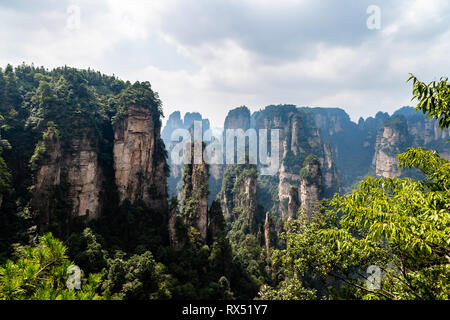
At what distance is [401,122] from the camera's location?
8669 cm

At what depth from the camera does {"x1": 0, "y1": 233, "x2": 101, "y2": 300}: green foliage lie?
4172 millimetres

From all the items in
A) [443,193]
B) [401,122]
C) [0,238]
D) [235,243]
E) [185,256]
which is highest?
[401,122]

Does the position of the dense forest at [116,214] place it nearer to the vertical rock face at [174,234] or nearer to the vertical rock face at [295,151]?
the vertical rock face at [174,234]

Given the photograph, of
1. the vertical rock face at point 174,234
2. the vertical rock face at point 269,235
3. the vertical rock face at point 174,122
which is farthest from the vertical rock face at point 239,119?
the vertical rock face at point 174,234

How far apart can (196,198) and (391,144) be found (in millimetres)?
89361

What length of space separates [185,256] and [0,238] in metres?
18.0

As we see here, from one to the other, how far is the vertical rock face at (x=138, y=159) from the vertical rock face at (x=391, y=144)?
86743mm

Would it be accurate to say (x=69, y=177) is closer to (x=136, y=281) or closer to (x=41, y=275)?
(x=136, y=281)

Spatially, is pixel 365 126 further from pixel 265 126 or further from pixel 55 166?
pixel 55 166

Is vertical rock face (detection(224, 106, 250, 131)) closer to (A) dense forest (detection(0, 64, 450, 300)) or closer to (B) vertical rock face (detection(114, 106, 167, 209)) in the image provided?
(A) dense forest (detection(0, 64, 450, 300))

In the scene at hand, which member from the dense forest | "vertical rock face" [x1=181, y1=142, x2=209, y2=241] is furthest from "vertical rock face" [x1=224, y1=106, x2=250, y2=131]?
"vertical rock face" [x1=181, y1=142, x2=209, y2=241]

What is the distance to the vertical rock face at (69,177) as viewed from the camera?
24.1 meters

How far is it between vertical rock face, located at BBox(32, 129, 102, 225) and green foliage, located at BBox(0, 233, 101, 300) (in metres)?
24.1
